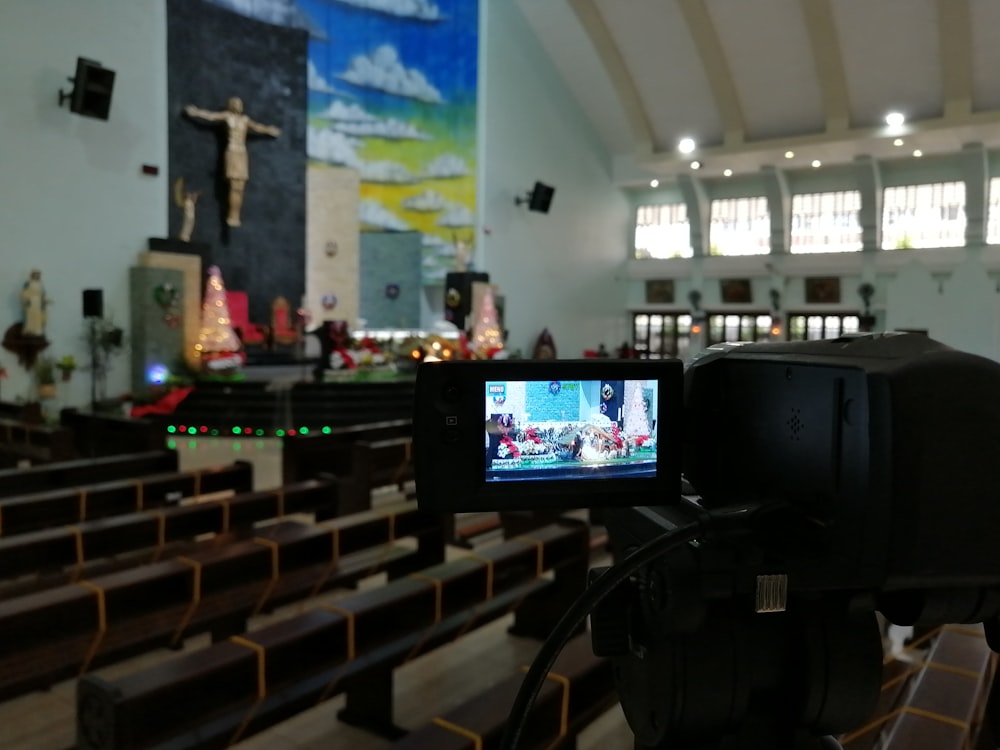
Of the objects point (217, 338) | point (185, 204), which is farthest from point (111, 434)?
point (185, 204)

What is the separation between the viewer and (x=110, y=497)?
4633 millimetres

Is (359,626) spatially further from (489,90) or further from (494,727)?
(489,90)

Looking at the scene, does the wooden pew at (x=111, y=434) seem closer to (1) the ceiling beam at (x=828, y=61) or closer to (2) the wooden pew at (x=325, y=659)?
(2) the wooden pew at (x=325, y=659)

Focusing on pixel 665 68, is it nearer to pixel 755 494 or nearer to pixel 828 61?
pixel 828 61

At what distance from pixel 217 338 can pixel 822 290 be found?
549 inches

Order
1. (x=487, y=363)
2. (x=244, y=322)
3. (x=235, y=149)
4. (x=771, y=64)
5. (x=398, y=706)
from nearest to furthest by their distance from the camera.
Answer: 1. (x=487, y=363)
2. (x=398, y=706)
3. (x=235, y=149)
4. (x=244, y=322)
5. (x=771, y=64)

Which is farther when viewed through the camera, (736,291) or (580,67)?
(736,291)

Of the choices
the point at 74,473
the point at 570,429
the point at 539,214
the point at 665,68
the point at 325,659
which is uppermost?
the point at 665,68

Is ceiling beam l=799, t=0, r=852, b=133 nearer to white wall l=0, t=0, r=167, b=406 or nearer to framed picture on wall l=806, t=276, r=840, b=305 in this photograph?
framed picture on wall l=806, t=276, r=840, b=305

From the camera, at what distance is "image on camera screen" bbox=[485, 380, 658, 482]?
996 millimetres

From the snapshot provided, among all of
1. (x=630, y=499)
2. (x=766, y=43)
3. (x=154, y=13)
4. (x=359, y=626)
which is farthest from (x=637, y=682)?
(x=766, y=43)

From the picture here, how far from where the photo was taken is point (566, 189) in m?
20.9

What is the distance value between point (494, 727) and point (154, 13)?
538 inches

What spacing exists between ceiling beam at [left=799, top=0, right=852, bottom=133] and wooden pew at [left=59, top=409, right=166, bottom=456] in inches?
598
